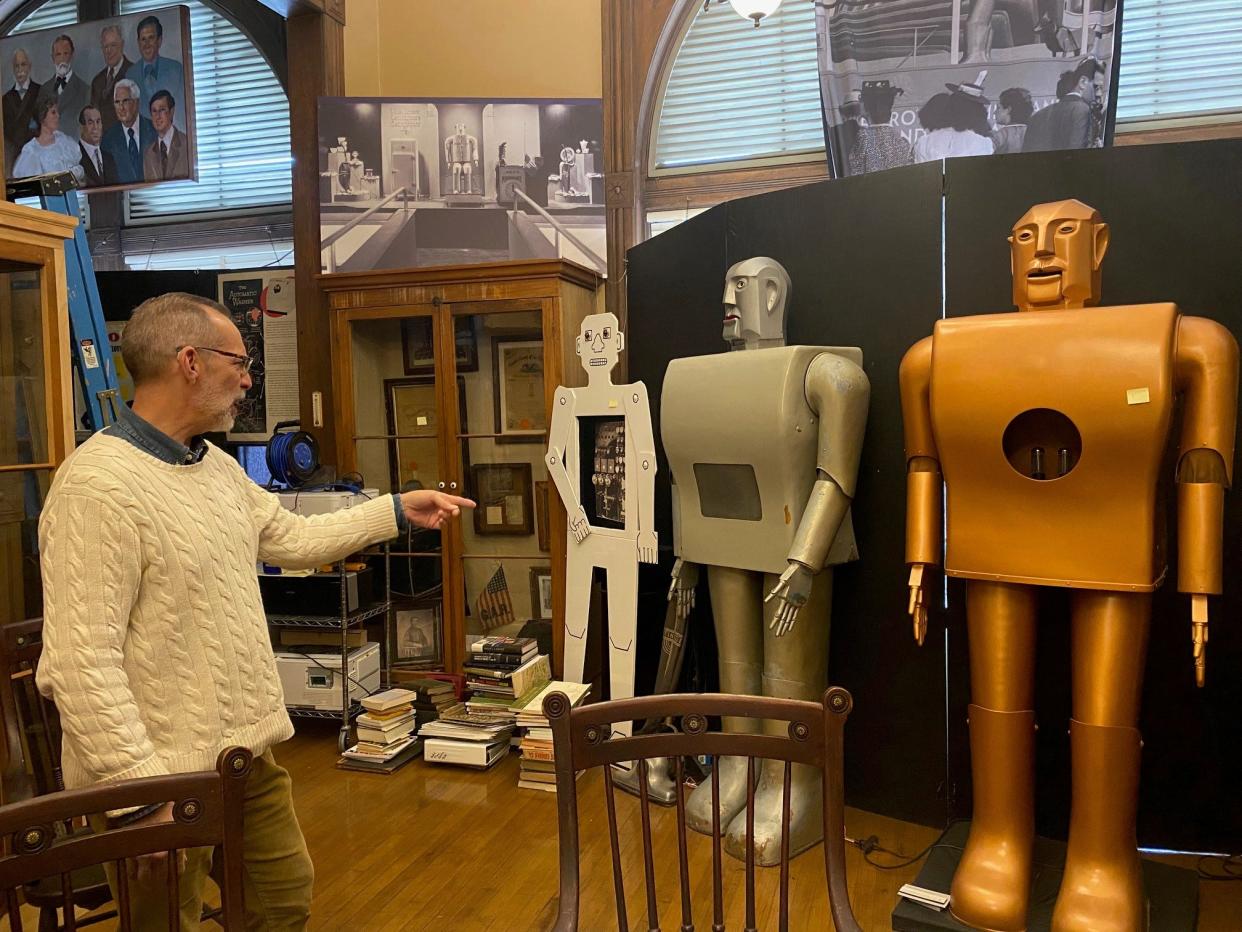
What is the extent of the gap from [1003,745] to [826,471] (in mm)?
834

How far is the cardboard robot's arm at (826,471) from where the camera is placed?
2.54 m

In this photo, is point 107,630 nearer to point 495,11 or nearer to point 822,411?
point 822,411

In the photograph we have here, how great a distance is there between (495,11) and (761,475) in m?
2.82

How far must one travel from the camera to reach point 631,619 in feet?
10.8

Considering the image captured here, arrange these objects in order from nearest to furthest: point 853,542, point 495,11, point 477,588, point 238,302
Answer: point 853,542 < point 477,588 < point 495,11 < point 238,302

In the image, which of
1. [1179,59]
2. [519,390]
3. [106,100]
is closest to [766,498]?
[519,390]

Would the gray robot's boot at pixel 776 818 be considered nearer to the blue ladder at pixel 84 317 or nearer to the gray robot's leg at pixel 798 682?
the gray robot's leg at pixel 798 682

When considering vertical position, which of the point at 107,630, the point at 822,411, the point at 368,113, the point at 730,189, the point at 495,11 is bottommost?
the point at 107,630

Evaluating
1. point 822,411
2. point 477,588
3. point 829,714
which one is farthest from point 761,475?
point 477,588

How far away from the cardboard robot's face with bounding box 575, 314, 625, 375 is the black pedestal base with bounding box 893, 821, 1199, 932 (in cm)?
189

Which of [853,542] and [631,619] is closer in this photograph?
[853,542]

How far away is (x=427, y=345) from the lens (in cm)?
386

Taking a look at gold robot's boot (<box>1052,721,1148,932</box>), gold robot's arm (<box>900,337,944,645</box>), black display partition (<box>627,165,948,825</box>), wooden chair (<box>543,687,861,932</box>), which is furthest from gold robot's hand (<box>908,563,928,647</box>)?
wooden chair (<box>543,687,861,932</box>)

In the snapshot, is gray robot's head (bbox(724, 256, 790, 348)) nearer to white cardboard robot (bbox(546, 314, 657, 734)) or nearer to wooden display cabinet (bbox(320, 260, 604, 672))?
white cardboard robot (bbox(546, 314, 657, 734))
